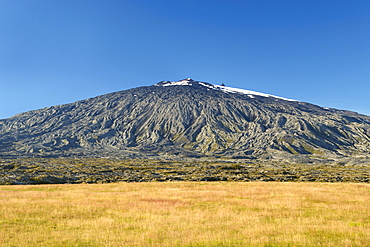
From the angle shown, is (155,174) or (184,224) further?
(155,174)

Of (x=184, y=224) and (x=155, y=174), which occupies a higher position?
(x=184, y=224)

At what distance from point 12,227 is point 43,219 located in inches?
115

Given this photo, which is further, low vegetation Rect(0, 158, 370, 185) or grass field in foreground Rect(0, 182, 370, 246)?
low vegetation Rect(0, 158, 370, 185)

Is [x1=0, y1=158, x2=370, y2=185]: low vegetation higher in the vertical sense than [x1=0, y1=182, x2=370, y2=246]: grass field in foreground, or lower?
lower

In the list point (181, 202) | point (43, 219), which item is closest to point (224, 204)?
point (181, 202)

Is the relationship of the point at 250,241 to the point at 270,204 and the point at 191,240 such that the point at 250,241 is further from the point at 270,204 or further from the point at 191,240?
the point at 270,204

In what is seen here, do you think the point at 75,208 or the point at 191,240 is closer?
the point at 191,240

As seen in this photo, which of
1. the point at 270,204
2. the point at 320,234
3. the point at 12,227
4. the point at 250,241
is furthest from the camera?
the point at 270,204

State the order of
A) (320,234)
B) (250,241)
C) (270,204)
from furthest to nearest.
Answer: (270,204) < (320,234) < (250,241)

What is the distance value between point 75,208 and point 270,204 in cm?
1988

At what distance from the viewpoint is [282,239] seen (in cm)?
1519

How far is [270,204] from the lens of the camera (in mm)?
27688

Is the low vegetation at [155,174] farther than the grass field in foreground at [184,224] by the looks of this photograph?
Yes

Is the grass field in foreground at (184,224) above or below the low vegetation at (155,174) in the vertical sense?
above
